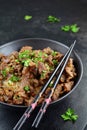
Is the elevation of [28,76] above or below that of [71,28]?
below

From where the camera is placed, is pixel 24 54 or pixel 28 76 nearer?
pixel 28 76

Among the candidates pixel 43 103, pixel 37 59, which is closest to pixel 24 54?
pixel 37 59

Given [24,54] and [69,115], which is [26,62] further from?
[69,115]

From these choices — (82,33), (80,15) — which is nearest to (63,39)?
(82,33)

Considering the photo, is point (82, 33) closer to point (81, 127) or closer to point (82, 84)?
point (82, 84)

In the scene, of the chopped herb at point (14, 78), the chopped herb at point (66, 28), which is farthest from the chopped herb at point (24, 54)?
the chopped herb at point (66, 28)

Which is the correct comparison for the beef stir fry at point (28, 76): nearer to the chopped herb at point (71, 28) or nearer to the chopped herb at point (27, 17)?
the chopped herb at point (71, 28)

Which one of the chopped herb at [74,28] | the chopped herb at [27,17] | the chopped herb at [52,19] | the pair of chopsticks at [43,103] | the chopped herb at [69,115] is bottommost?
the chopped herb at [69,115]
